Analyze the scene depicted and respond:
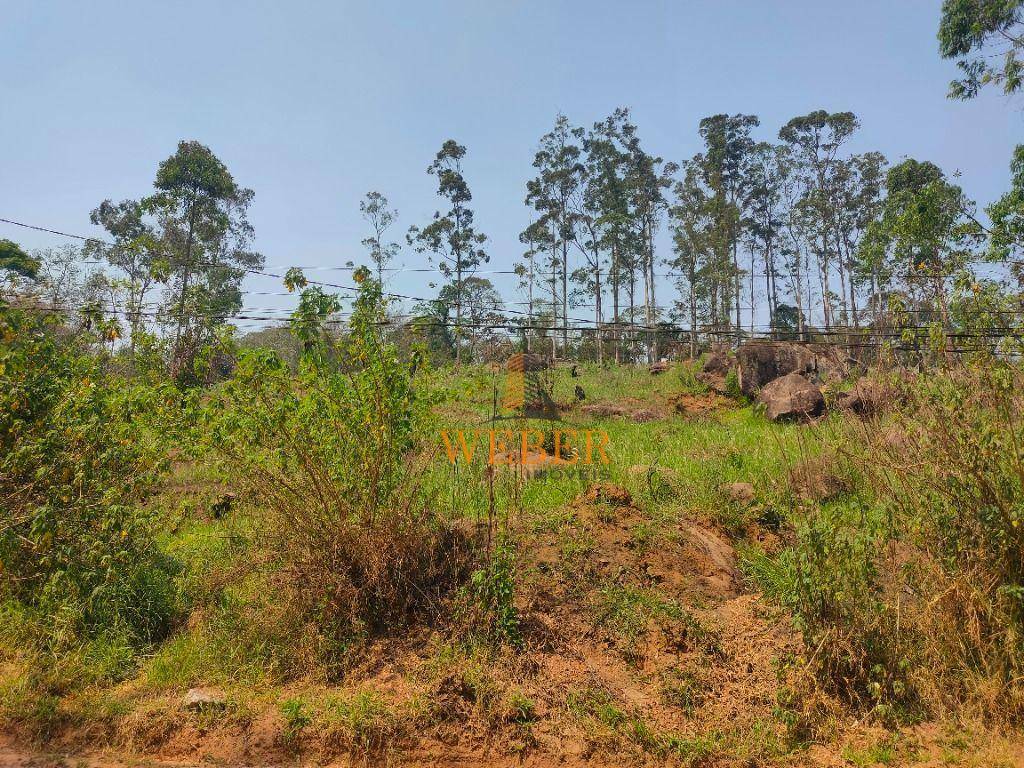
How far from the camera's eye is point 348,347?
206 inches

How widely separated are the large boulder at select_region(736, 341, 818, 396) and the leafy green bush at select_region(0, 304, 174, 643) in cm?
1390

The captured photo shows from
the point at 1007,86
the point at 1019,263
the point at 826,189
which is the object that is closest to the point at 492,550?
the point at 1019,263

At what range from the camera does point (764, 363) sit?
1612 cm

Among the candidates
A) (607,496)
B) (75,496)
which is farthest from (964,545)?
(75,496)

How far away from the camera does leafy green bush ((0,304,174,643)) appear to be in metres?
5.05

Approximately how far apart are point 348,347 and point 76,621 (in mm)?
3079

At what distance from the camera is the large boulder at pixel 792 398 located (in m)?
12.9

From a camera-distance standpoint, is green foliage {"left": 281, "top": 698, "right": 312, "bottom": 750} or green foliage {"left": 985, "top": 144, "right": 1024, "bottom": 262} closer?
green foliage {"left": 281, "top": 698, "right": 312, "bottom": 750}

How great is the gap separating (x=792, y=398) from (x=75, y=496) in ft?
40.6

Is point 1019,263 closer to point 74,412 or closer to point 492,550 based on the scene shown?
point 492,550

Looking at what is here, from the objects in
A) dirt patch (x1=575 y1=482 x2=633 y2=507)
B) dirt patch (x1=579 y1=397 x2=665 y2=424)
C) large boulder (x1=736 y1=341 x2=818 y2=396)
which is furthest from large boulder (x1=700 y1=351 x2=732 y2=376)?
dirt patch (x1=575 y1=482 x2=633 y2=507)

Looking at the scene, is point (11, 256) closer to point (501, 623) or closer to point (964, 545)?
point (501, 623)

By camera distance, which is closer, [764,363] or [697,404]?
[764,363]

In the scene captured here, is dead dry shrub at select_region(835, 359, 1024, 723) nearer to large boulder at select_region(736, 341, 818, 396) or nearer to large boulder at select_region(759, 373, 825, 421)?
large boulder at select_region(759, 373, 825, 421)
